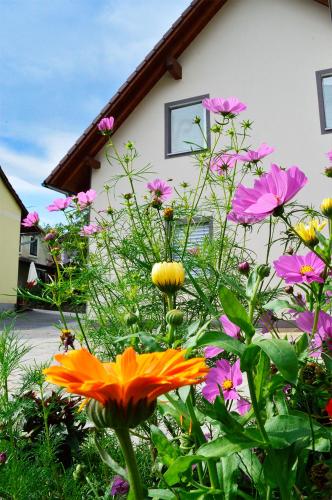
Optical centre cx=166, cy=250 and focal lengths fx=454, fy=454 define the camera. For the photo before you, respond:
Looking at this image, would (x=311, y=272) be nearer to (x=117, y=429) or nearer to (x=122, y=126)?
(x=117, y=429)

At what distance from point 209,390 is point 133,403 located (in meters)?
0.42

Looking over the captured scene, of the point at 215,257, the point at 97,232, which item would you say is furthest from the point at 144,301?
the point at 97,232

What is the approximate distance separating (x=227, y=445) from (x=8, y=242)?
690 inches

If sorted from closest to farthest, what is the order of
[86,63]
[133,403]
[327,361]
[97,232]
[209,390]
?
[133,403]
[327,361]
[209,390]
[97,232]
[86,63]

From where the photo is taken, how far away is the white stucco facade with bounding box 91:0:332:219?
271 inches

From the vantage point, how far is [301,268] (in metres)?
0.76

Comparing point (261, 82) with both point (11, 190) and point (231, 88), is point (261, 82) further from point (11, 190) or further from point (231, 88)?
point (11, 190)

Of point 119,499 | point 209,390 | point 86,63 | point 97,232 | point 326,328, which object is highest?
point 86,63

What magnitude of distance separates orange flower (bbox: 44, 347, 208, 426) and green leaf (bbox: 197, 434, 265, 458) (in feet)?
0.50

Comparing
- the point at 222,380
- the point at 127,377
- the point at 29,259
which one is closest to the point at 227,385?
the point at 222,380

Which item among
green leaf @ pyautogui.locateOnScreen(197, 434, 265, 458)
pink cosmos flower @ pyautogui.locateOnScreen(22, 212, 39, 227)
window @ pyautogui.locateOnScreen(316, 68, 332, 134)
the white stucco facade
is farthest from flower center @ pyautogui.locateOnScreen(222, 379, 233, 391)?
window @ pyautogui.locateOnScreen(316, 68, 332, 134)

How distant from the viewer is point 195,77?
786 cm

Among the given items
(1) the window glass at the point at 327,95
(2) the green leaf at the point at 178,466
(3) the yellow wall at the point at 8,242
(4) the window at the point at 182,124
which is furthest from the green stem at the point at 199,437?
(3) the yellow wall at the point at 8,242

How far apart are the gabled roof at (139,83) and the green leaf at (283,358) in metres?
7.56
